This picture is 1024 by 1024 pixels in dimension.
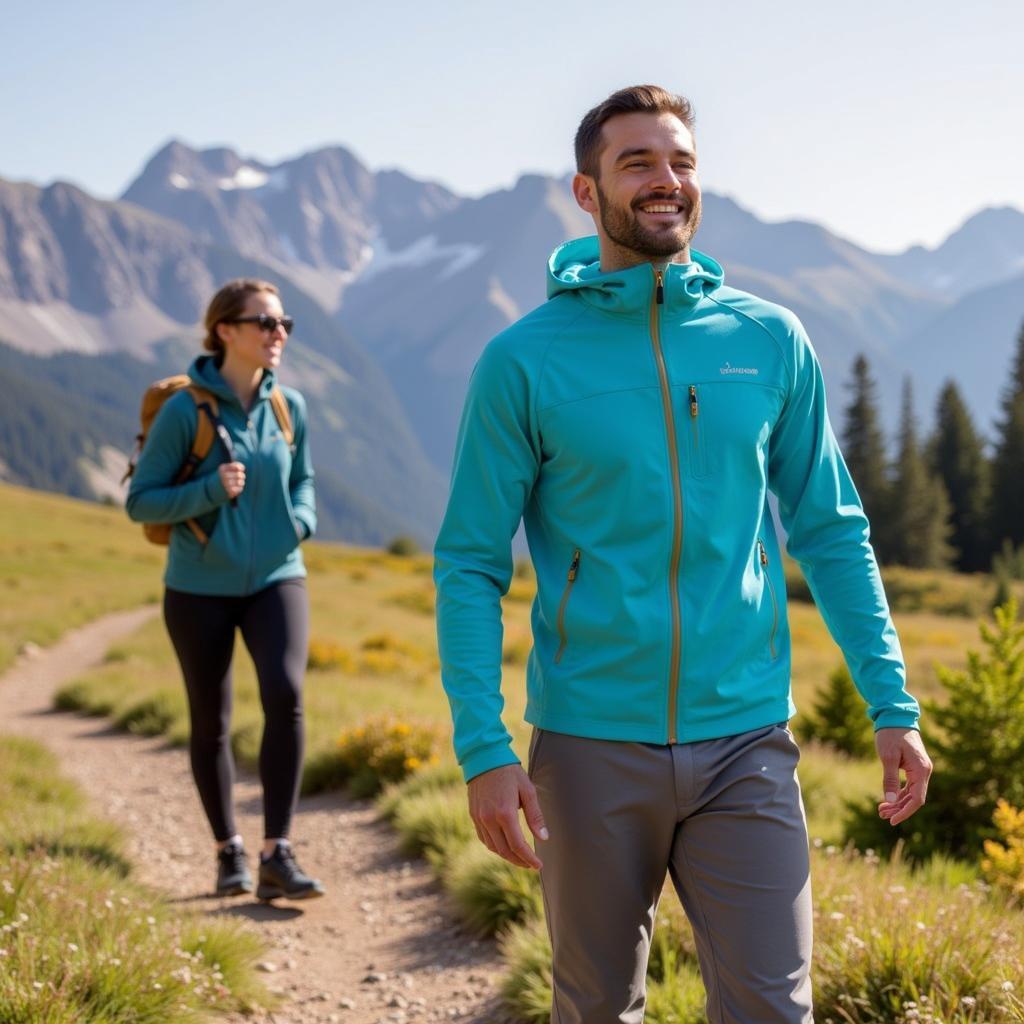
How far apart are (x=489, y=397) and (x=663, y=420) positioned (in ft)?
1.34

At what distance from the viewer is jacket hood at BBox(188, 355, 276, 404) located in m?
5.73

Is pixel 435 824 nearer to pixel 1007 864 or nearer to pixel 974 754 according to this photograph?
pixel 974 754

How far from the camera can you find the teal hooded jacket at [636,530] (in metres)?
2.61

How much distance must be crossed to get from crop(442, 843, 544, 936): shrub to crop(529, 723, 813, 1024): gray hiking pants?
7.92 feet

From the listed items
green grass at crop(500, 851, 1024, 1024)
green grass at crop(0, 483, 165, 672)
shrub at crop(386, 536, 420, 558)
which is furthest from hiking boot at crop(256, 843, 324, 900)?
shrub at crop(386, 536, 420, 558)

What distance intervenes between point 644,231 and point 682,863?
4.87ft

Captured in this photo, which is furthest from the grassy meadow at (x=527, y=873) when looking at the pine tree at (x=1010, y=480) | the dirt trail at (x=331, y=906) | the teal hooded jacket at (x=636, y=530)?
the pine tree at (x=1010, y=480)

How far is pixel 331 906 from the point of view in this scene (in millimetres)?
5980

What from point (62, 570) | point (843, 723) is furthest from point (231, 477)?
point (62, 570)

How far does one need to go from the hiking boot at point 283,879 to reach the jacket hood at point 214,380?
2210mm

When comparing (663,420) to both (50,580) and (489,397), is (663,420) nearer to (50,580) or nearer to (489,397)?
(489,397)

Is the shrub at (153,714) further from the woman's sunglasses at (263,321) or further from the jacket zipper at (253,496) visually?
the woman's sunglasses at (263,321)

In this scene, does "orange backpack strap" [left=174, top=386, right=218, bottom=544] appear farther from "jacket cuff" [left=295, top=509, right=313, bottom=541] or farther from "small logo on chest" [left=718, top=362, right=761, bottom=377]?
"small logo on chest" [left=718, top=362, right=761, bottom=377]

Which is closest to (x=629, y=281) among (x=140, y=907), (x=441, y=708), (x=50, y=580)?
(x=140, y=907)
